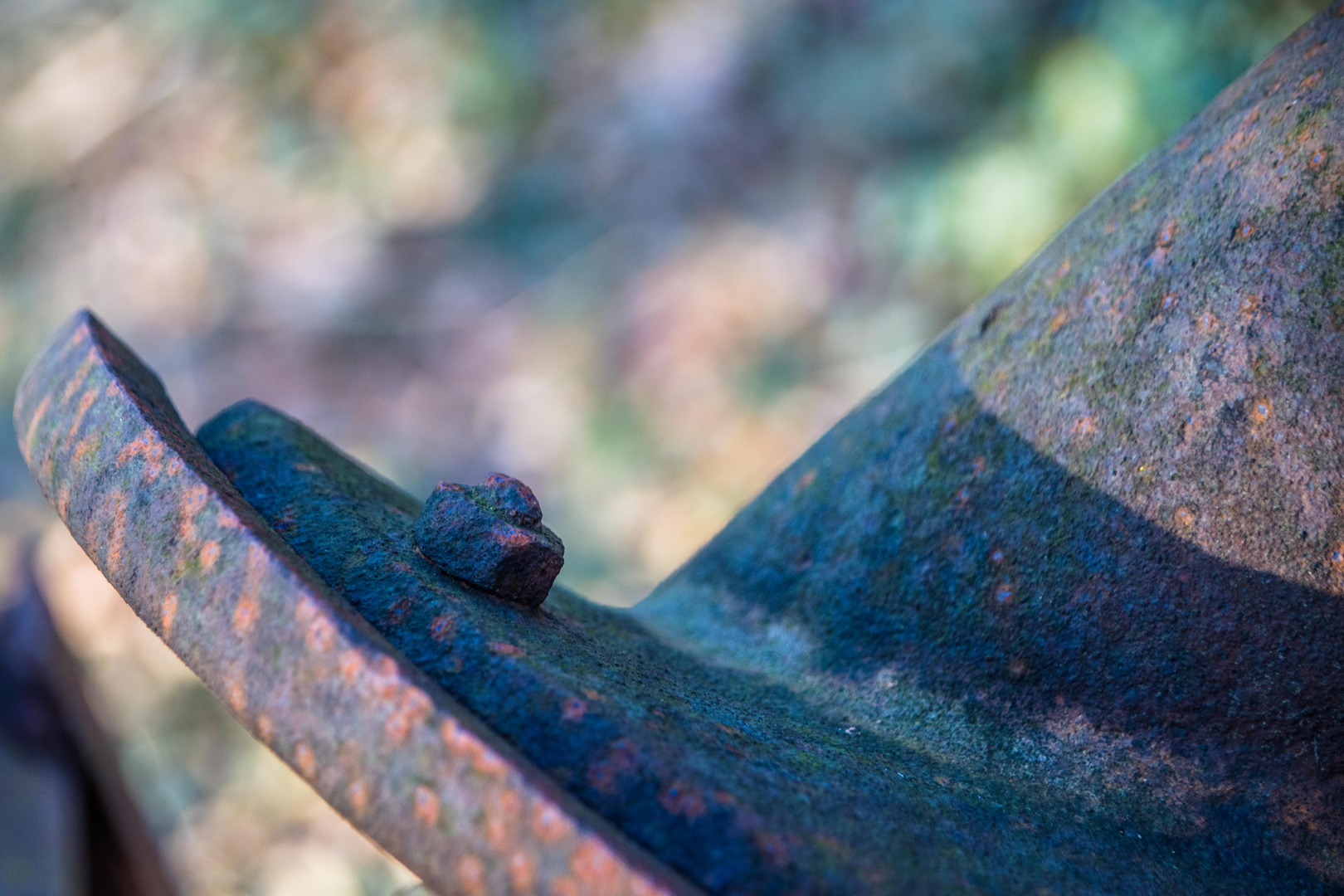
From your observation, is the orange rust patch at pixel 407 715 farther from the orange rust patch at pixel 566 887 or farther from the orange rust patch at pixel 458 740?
the orange rust patch at pixel 566 887

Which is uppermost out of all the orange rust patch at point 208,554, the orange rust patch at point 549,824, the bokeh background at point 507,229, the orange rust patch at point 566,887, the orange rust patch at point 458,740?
the bokeh background at point 507,229

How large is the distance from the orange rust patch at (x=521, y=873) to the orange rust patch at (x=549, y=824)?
0.02m

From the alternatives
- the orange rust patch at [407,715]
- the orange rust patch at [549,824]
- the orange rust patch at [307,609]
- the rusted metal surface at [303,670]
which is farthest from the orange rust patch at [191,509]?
the orange rust patch at [549,824]

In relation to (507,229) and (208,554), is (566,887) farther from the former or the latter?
(507,229)

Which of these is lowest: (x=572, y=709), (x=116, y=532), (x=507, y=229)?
(x=572, y=709)

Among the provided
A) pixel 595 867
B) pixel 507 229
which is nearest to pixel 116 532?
pixel 595 867

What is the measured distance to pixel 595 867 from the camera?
0.54m

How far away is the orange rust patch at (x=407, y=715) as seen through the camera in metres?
0.58

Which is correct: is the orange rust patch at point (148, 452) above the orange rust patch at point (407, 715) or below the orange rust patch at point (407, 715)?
above

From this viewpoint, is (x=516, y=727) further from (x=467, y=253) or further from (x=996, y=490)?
(x=467, y=253)

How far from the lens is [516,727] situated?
0.64 metres

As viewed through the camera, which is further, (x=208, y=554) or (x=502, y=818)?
(x=208, y=554)

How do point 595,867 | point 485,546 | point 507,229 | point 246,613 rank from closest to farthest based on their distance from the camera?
1. point 595,867
2. point 246,613
3. point 485,546
4. point 507,229

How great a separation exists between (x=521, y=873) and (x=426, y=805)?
73 millimetres
